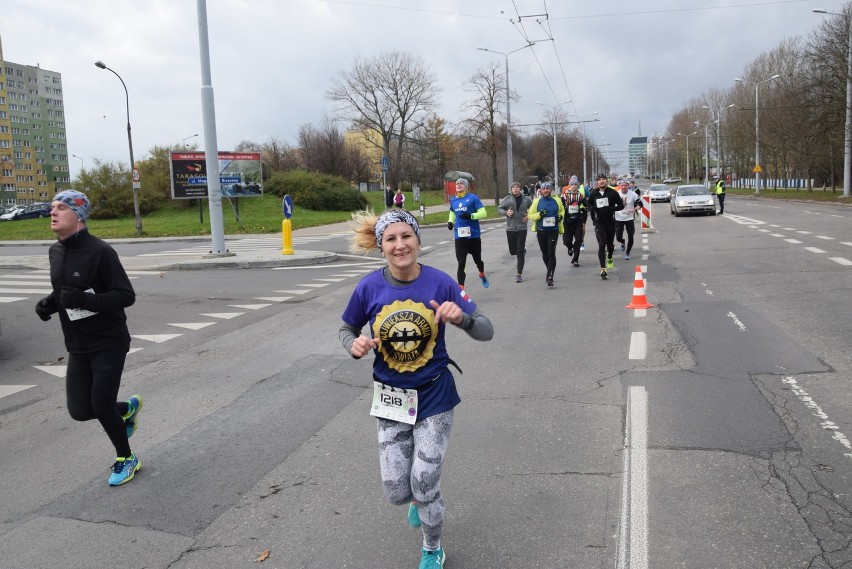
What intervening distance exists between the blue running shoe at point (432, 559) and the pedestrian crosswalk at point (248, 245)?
1957 cm

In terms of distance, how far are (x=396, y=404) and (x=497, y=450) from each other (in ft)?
5.49

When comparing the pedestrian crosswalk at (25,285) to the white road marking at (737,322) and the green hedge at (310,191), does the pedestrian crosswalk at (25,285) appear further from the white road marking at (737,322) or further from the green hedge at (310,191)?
the green hedge at (310,191)

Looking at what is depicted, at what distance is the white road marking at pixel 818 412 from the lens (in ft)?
14.6

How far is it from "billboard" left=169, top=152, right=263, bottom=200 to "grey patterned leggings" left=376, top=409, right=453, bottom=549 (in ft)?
99.9

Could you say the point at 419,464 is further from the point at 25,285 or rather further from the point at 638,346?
the point at 25,285

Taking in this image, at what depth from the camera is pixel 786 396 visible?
17.9ft

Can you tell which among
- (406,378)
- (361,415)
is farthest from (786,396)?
(406,378)

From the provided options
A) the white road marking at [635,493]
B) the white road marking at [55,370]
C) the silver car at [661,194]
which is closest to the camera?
the white road marking at [635,493]

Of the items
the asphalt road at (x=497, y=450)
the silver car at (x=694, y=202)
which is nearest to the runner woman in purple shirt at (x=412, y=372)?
the asphalt road at (x=497, y=450)

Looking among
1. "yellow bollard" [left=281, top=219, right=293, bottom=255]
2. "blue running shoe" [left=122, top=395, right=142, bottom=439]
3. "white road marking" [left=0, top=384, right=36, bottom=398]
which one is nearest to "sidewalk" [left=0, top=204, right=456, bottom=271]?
"yellow bollard" [left=281, top=219, right=293, bottom=255]

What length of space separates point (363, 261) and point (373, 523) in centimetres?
1613

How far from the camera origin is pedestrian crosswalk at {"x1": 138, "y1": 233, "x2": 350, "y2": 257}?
2241 centimetres

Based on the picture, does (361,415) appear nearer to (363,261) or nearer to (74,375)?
(74,375)

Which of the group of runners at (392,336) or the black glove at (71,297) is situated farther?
the black glove at (71,297)
